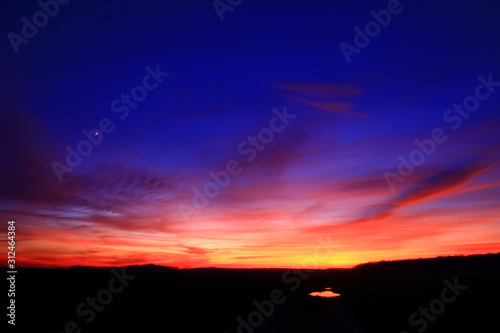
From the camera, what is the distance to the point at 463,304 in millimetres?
30125

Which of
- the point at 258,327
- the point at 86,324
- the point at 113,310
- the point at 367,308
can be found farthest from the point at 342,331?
the point at 113,310

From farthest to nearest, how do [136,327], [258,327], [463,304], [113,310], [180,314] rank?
[463,304], [113,310], [180,314], [136,327], [258,327]

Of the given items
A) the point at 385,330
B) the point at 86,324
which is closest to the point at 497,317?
the point at 385,330

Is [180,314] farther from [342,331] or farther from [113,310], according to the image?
[342,331]

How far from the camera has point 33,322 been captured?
21438 mm

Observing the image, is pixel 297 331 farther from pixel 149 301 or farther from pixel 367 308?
pixel 149 301

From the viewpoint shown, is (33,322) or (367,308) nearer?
(33,322)

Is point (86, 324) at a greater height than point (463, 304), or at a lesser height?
greater

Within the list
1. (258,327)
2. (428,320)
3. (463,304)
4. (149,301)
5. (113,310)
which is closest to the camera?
(258,327)

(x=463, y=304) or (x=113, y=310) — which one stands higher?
(x=113, y=310)

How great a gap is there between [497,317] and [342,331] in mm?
12710

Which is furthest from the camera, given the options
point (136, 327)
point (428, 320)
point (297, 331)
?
point (428, 320)

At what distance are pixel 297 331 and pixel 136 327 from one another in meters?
9.50

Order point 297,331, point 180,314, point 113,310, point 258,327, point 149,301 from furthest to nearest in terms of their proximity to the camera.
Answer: point 149,301, point 113,310, point 180,314, point 258,327, point 297,331
